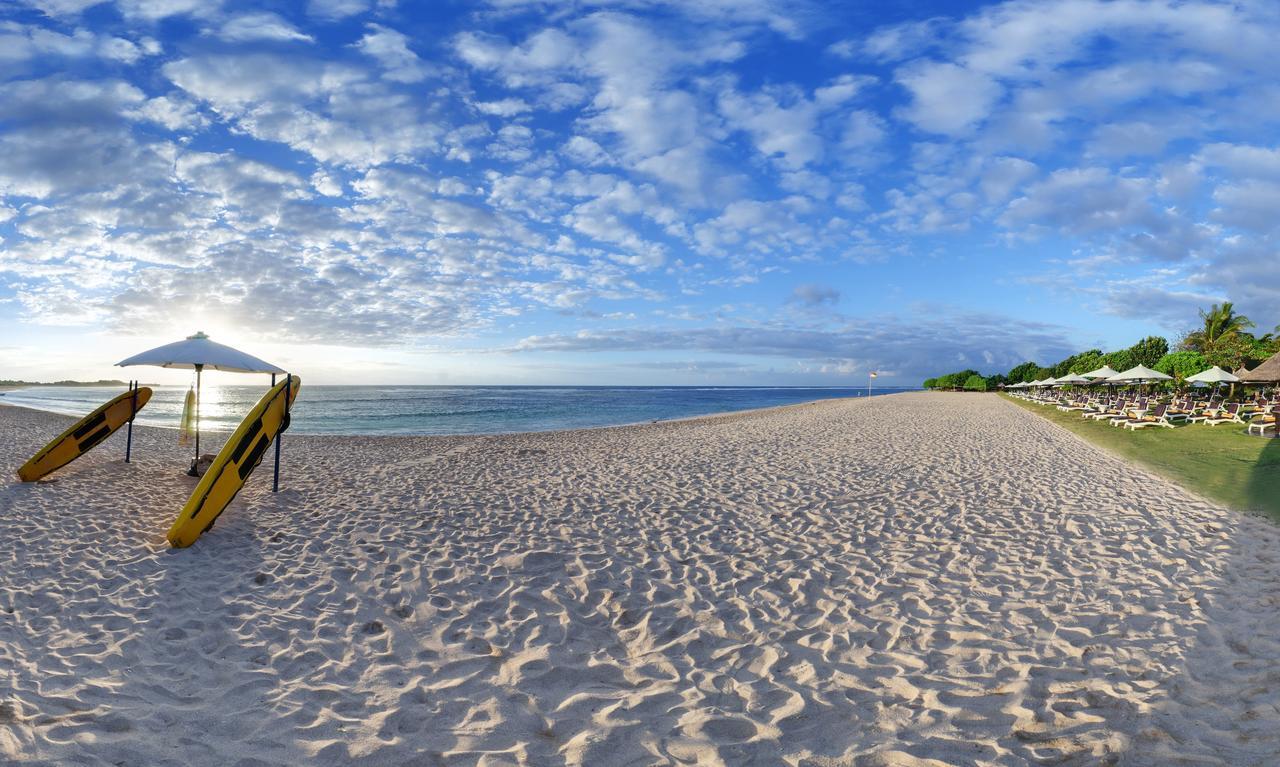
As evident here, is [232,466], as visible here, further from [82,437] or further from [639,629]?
[639,629]

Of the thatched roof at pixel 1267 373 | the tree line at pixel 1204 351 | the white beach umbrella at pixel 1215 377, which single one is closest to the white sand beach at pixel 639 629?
the white beach umbrella at pixel 1215 377

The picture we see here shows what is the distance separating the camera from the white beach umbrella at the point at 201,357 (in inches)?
340

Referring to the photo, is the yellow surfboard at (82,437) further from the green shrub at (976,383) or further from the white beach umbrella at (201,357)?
the green shrub at (976,383)

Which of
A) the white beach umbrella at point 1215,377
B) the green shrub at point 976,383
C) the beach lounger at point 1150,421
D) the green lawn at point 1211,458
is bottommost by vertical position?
the green lawn at point 1211,458

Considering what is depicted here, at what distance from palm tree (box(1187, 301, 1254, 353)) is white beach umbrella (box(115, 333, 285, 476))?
59.1 meters

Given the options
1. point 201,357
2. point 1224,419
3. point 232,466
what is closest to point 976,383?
point 1224,419

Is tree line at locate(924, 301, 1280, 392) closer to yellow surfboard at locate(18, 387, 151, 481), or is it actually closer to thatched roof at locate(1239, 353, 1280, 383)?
thatched roof at locate(1239, 353, 1280, 383)

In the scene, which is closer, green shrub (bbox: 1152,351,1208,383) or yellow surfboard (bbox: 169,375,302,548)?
yellow surfboard (bbox: 169,375,302,548)

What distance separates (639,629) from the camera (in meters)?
4.15

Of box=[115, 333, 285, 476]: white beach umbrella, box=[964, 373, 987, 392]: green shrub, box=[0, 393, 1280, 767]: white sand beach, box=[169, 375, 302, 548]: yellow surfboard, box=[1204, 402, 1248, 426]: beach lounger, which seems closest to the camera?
box=[0, 393, 1280, 767]: white sand beach

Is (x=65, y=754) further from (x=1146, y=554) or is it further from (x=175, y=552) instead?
(x=1146, y=554)

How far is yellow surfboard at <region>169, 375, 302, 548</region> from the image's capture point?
588cm

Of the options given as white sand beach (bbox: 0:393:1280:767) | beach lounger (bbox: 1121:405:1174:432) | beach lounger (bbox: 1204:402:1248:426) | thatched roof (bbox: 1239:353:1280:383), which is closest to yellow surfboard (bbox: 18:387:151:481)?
white sand beach (bbox: 0:393:1280:767)

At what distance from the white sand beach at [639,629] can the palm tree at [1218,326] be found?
52.1 m
